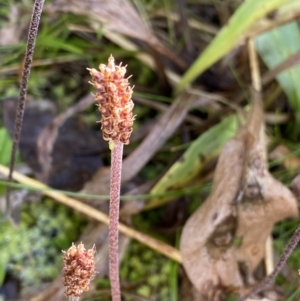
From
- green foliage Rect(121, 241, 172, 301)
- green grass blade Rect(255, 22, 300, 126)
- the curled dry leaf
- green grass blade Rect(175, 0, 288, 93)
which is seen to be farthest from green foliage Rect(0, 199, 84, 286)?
green grass blade Rect(255, 22, 300, 126)

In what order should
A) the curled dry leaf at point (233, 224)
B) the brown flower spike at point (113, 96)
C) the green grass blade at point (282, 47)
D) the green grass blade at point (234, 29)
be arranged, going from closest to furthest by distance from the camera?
the brown flower spike at point (113, 96) → the curled dry leaf at point (233, 224) → the green grass blade at point (234, 29) → the green grass blade at point (282, 47)

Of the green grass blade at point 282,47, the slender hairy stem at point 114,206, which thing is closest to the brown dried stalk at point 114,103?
the slender hairy stem at point 114,206

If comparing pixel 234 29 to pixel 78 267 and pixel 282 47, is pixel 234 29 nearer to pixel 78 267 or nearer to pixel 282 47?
pixel 282 47

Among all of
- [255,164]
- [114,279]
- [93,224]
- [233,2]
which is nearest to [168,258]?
[93,224]

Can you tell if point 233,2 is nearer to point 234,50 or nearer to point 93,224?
point 234,50

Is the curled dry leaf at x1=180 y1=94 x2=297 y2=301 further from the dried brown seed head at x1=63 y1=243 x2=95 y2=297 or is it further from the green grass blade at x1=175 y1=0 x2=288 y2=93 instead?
the dried brown seed head at x1=63 y1=243 x2=95 y2=297

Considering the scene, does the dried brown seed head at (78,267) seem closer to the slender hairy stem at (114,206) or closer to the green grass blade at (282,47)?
the slender hairy stem at (114,206)

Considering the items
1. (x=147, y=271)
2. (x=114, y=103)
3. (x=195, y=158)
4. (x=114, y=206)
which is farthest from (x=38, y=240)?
(x=114, y=103)
